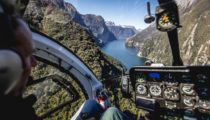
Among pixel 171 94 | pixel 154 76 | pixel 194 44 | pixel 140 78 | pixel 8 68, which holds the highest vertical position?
pixel 8 68

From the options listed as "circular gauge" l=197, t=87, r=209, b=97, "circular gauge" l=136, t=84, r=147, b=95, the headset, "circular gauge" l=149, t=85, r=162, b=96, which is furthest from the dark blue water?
the headset

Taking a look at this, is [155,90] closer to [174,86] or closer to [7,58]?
[174,86]

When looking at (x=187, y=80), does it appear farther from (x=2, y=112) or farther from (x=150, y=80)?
(x=2, y=112)

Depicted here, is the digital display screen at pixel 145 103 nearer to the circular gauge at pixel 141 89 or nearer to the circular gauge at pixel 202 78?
the circular gauge at pixel 141 89

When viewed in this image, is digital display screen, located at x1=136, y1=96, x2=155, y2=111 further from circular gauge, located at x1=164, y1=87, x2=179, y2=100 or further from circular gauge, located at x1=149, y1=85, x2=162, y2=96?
circular gauge, located at x1=164, y1=87, x2=179, y2=100

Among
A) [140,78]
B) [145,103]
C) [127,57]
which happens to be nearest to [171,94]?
[145,103]

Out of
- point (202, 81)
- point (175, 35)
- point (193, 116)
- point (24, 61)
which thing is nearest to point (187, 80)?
point (202, 81)

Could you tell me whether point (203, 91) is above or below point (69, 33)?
below

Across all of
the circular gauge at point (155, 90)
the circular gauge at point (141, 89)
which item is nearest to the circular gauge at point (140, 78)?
the circular gauge at point (141, 89)
